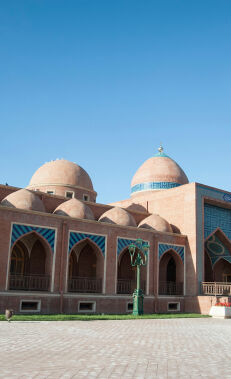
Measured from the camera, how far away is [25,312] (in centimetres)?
1867

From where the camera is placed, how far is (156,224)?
1006 inches

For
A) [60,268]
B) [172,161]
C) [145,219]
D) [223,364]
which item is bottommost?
[223,364]

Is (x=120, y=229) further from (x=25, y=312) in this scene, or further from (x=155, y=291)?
(x=25, y=312)

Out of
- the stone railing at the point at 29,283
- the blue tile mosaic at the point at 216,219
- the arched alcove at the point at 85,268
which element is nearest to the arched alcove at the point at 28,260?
the stone railing at the point at 29,283

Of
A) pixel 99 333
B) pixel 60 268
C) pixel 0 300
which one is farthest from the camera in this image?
pixel 60 268

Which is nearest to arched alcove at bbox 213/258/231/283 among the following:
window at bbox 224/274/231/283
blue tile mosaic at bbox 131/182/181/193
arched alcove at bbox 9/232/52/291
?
window at bbox 224/274/231/283

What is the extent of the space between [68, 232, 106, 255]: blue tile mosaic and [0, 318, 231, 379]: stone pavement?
30.0ft

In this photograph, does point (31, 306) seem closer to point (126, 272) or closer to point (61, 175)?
point (126, 272)

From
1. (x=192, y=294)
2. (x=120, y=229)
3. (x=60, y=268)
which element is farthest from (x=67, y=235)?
(x=192, y=294)

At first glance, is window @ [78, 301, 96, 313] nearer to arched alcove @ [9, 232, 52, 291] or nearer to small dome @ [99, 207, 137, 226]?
arched alcove @ [9, 232, 52, 291]

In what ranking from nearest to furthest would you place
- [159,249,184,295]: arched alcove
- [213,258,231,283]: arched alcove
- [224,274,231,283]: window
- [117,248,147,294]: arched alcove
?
[117,248,147,294]: arched alcove < [159,249,184,295]: arched alcove < [213,258,231,283]: arched alcove < [224,274,231,283]: window

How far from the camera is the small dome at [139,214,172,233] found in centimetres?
2543

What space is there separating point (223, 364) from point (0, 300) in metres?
12.9

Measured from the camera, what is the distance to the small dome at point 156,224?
83.4 feet
